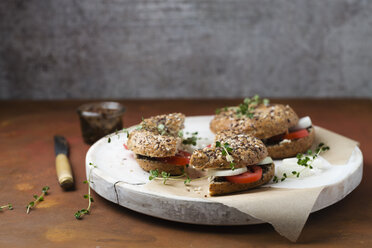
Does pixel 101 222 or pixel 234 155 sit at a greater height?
pixel 234 155

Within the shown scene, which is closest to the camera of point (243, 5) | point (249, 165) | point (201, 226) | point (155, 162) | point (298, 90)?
point (201, 226)

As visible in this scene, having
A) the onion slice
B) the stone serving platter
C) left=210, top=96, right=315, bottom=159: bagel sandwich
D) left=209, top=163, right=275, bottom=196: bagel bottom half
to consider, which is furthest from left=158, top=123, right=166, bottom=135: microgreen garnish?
the onion slice

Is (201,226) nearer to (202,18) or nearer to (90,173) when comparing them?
(90,173)

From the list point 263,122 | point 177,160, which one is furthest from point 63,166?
point 263,122

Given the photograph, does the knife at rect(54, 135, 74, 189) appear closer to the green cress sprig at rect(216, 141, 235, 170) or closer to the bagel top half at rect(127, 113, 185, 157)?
the bagel top half at rect(127, 113, 185, 157)

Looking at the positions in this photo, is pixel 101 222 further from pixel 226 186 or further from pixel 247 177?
pixel 247 177

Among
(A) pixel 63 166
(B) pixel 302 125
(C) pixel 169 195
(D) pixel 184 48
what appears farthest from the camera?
(D) pixel 184 48

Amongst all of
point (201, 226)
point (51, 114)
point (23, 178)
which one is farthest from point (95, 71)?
point (201, 226)
